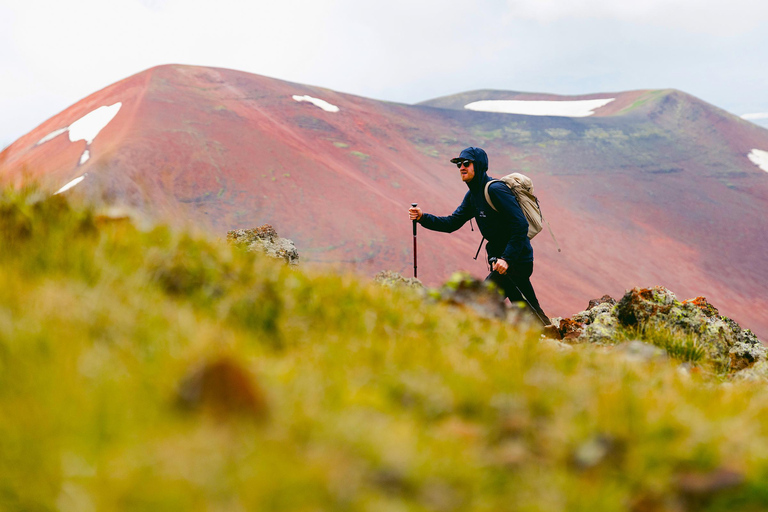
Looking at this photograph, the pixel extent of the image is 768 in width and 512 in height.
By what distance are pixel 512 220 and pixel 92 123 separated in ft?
63.0

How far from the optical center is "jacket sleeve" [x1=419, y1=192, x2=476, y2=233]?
6445mm

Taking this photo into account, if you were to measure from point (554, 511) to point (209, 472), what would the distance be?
933 millimetres

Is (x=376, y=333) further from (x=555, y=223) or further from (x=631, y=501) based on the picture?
(x=555, y=223)

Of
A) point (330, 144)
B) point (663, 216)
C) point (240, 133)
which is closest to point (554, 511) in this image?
point (240, 133)

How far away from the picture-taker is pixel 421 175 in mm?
25484

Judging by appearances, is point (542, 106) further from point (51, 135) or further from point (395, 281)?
point (395, 281)

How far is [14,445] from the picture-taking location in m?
1.25

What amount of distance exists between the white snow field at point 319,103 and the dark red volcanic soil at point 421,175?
1.95 ft

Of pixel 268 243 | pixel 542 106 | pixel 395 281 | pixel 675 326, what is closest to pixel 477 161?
pixel 395 281

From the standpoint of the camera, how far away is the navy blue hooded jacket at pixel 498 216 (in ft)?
19.1

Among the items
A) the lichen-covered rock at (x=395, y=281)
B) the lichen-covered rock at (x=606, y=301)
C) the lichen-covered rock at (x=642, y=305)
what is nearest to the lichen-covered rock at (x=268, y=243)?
the lichen-covered rock at (x=395, y=281)

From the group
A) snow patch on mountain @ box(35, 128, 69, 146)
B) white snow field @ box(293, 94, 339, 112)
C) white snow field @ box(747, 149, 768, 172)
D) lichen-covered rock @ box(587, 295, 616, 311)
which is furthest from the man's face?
white snow field @ box(747, 149, 768, 172)

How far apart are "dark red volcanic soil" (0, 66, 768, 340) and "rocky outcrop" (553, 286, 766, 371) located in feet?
10.4

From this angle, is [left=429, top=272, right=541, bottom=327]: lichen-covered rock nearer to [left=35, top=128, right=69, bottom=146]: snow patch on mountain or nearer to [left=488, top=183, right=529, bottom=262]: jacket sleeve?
[left=488, top=183, right=529, bottom=262]: jacket sleeve
